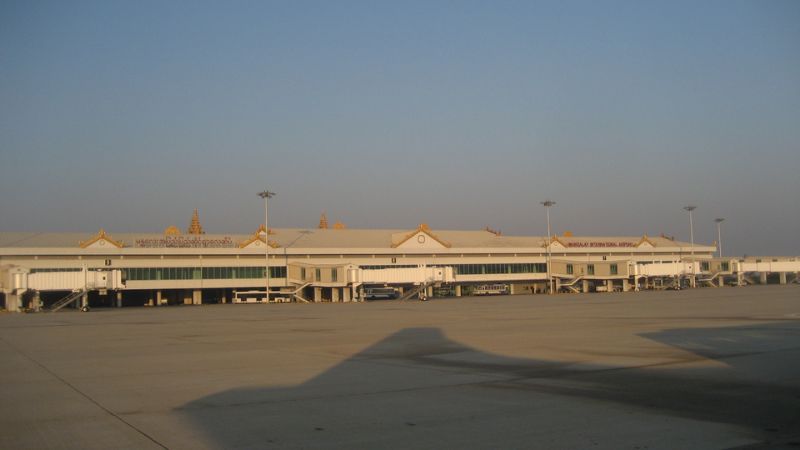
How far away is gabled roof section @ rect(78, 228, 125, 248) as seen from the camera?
102 m

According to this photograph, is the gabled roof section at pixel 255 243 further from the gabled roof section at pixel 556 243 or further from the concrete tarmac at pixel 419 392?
the concrete tarmac at pixel 419 392

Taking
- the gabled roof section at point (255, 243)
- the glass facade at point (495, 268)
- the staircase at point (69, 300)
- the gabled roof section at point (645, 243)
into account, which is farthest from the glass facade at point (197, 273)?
the gabled roof section at point (645, 243)

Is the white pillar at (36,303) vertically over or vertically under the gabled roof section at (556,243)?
under

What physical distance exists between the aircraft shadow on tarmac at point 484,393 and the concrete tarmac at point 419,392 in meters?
0.05

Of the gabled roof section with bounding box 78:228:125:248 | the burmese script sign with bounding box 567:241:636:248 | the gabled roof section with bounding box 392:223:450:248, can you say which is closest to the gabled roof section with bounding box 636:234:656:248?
the burmese script sign with bounding box 567:241:636:248

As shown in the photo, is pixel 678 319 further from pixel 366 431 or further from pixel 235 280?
pixel 235 280

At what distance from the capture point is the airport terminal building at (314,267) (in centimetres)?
9712

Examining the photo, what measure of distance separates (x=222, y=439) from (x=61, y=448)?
2.55 meters

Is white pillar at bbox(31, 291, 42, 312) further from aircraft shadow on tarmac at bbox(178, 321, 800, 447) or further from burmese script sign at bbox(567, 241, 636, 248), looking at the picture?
burmese script sign at bbox(567, 241, 636, 248)

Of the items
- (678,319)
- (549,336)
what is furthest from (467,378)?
(678,319)

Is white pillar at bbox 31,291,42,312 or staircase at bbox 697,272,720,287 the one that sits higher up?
white pillar at bbox 31,291,42,312

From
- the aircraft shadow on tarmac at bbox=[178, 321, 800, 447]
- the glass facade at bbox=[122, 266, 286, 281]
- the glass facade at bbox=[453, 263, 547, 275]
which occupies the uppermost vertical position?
the glass facade at bbox=[122, 266, 286, 281]

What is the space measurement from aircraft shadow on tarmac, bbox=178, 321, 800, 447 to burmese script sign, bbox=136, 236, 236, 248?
86.9 meters

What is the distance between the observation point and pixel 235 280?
106938mm
